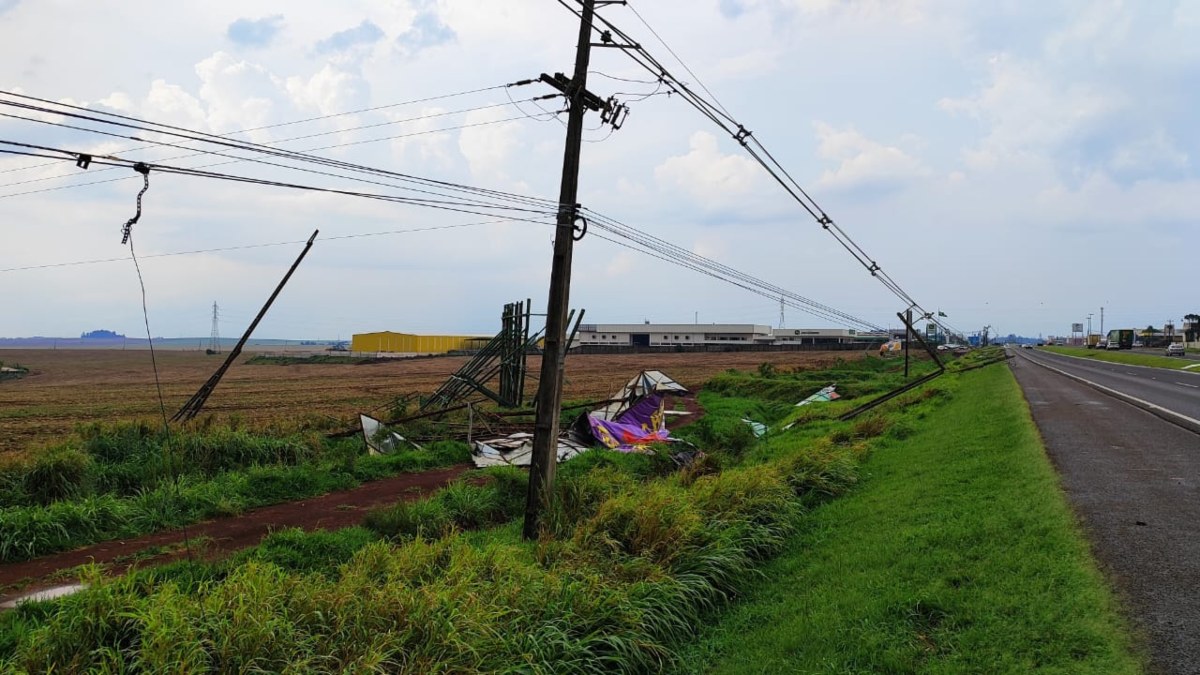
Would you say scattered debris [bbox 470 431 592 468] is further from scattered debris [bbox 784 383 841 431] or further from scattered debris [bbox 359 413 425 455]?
scattered debris [bbox 784 383 841 431]

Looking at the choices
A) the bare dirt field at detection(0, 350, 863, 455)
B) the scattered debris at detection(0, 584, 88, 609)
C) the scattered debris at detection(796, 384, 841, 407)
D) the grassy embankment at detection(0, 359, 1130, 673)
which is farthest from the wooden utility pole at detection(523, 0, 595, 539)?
the scattered debris at detection(796, 384, 841, 407)

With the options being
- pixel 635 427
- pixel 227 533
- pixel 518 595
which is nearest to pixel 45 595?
pixel 227 533

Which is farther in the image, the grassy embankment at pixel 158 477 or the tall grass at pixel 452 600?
the grassy embankment at pixel 158 477

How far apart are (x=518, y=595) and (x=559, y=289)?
486cm

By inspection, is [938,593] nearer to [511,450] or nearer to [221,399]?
[511,450]

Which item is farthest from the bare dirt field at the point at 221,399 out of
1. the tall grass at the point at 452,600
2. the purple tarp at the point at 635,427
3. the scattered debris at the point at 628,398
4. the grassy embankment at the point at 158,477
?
the tall grass at the point at 452,600

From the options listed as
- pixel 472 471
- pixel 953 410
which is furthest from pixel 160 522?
pixel 953 410

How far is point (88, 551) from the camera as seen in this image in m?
9.92

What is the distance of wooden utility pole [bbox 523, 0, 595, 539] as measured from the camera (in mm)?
10062

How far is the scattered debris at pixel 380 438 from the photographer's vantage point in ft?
57.0

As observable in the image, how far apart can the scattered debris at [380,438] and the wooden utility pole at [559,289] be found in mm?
8503

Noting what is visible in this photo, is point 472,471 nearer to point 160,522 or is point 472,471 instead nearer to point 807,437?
point 160,522

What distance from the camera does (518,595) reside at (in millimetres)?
6430

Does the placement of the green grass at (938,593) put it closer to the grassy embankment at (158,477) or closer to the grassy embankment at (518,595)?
the grassy embankment at (518,595)
